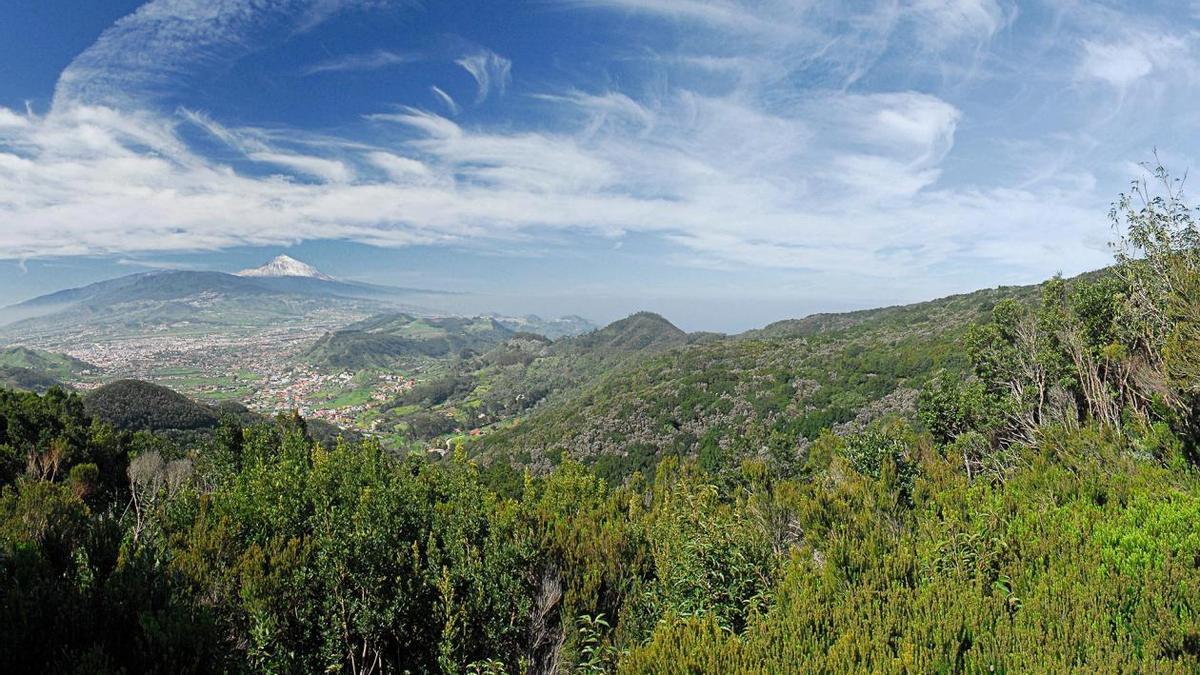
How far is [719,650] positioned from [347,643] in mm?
6209

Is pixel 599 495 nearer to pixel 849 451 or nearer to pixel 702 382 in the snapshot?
pixel 849 451

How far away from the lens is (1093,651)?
206 inches

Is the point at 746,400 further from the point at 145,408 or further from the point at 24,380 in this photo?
the point at 24,380

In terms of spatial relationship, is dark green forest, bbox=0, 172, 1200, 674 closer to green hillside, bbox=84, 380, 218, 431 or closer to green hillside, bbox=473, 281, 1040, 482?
green hillside, bbox=473, 281, 1040, 482

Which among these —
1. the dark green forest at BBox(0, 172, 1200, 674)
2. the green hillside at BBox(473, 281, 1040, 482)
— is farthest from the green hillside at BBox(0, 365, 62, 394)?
the dark green forest at BBox(0, 172, 1200, 674)

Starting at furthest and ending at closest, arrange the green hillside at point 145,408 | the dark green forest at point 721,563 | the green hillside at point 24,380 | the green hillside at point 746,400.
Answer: the green hillside at point 24,380, the green hillside at point 145,408, the green hillside at point 746,400, the dark green forest at point 721,563

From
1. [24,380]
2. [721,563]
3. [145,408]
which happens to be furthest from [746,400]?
[24,380]

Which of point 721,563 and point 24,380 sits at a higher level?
point 721,563

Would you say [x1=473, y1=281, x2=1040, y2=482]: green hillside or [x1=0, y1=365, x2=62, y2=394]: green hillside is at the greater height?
[x1=473, y1=281, x2=1040, y2=482]: green hillside

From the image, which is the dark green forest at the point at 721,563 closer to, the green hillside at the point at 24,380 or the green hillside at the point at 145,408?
the green hillside at the point at 145,408

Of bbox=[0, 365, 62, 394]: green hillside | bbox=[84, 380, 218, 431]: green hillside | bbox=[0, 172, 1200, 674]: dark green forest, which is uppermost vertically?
bbox=[0, 172, 1200, 674]: dark green forest

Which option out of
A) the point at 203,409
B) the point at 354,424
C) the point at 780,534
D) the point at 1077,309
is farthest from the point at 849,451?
the point at 354,424

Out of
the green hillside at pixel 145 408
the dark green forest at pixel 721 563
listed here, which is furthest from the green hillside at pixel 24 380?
the dark green forest at pixel 721 563

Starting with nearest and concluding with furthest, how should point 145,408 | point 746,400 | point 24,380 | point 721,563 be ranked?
point 721,563 < point 145,408 < point 746,400 < point 24,380
